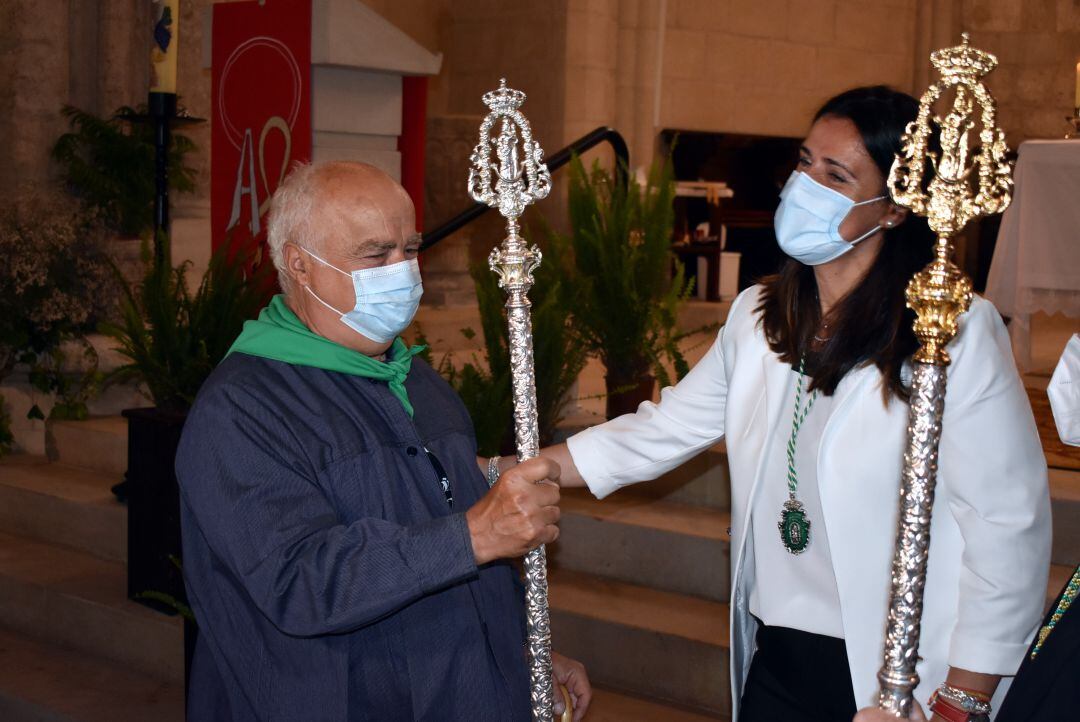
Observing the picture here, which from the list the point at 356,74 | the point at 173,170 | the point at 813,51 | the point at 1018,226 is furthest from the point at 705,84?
the point at 356,74

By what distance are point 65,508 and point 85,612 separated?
692 millimetres

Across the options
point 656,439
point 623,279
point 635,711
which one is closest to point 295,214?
point 656,439

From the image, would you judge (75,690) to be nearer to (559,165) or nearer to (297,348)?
(297,348)

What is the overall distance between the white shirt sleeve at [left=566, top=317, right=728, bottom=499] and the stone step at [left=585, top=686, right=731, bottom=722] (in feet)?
5.00

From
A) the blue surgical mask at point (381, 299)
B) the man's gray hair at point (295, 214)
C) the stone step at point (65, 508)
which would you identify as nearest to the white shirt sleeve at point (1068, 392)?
the blue surgical mask at point (381, 299)

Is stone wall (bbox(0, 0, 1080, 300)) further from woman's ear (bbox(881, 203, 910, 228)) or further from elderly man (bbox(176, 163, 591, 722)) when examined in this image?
woman's ear (bbox(881, 203, 910, 228))

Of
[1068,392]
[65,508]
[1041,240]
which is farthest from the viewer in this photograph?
[1041,240]

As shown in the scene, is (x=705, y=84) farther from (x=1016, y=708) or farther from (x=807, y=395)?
(x=1016, y=708)

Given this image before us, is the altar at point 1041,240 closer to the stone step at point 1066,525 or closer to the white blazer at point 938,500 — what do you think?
the stone step at point 1066,525

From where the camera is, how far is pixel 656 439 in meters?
2.40

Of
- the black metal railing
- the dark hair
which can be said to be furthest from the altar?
the dark hair

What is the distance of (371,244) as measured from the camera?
81.5 inches

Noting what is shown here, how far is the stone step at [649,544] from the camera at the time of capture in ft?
13.7

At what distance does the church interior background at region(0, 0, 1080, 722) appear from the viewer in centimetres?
414
